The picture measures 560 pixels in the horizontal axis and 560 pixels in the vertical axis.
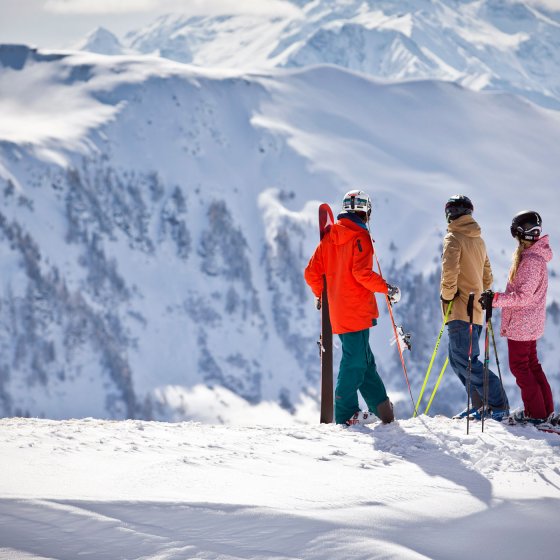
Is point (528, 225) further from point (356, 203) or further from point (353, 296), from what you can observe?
point (353, 296)

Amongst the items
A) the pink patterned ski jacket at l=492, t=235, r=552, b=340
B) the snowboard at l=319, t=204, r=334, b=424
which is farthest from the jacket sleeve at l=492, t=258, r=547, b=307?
the snowboard at l=319, t=204, r=334, b=424

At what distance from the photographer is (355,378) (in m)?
7.33

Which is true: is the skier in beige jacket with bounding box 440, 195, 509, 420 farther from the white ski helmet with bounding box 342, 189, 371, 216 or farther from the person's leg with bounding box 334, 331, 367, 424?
the person's leg with bounding box 334, 331, 367, 424

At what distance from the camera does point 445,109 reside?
5266 inches

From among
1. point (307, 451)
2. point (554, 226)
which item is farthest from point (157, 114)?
point (307, 451)

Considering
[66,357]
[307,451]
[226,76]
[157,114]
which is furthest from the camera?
[226,76]

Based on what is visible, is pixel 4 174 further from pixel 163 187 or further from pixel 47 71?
pixel 47 71

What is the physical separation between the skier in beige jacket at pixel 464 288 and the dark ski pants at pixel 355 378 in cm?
85

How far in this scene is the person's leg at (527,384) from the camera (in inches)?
285

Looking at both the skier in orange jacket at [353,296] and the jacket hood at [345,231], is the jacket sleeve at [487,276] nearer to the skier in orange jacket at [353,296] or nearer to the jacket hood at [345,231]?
the skier in orange jacket at [353,296]

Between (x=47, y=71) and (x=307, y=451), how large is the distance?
138729mm

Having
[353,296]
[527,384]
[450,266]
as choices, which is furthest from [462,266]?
[527,384]

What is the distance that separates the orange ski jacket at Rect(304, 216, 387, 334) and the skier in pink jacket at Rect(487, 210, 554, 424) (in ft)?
3.97

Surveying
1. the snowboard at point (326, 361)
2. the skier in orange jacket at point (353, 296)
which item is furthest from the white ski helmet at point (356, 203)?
the snowboard at point (326, 361)
